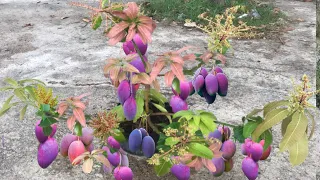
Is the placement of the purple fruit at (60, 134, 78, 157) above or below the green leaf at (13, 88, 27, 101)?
below

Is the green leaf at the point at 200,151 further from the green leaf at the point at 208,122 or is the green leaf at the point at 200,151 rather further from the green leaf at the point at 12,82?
the green leaf at the point at 12,82

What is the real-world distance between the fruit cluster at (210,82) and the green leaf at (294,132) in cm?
30

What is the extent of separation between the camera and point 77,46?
2.83 meters

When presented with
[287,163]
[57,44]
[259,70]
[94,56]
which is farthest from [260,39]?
[287,163]

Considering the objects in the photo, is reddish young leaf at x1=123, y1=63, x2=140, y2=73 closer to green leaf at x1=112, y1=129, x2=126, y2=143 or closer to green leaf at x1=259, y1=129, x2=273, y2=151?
green leaf at x1=112, y1=129, x2=126, y2=143

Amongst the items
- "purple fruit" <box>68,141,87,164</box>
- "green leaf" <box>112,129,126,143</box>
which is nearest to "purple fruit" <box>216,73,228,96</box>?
"green leaf" <box>112,129,126,143</box>

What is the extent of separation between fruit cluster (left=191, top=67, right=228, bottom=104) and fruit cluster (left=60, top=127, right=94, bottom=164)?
0.36 m

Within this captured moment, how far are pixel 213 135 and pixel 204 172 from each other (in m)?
0.28

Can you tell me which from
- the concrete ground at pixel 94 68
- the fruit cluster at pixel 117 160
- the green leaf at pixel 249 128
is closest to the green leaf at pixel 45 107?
the fruit cluster at pixel 117 160

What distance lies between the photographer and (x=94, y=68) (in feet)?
7.86

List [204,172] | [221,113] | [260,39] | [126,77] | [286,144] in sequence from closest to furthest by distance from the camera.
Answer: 1. [286,144]
2. [126,77]
3. [204,172]
4. [221,113]
5. [260,39]

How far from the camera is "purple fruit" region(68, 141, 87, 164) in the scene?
44.5 inches

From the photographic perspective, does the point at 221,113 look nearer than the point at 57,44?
Yes

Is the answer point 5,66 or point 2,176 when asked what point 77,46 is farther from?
point 2,176
